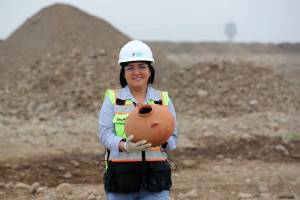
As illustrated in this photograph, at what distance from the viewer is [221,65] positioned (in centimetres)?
1744

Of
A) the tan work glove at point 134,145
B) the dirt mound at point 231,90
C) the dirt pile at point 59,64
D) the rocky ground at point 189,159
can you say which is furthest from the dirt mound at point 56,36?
the tan work glove at point 134,145

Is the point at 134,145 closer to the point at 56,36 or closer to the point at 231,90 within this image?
the point at 231,90

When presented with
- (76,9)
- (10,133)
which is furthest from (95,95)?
(76,9)

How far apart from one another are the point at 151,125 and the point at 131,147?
0.80ft

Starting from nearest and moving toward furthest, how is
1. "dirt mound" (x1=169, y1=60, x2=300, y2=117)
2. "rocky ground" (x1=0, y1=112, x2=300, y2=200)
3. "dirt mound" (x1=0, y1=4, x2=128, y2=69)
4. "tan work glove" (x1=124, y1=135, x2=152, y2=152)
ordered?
"tan work glove" (x1=124, y1=135, x2=152, y2=152)
"rocky ground" (x1=0, y1=112, x2=300, y2=200)
"dirt mound" (x1=169, y1=60, x2=300, y2=117)
"dirt mound" (x1=0, y1=4, x2=128, y2=69)

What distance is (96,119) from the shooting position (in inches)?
549

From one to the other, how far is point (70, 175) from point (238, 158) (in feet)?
12.8

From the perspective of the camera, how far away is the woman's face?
3227 mm

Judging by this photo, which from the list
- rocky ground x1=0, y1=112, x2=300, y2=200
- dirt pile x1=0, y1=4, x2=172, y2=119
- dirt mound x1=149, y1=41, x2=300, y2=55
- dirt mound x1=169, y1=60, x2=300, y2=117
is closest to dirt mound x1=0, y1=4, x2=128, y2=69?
dirt pile x1=0, y1=4, x2=172, y2=119

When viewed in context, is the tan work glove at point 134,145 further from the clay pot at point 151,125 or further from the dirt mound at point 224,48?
the dirt mound at point 224,48

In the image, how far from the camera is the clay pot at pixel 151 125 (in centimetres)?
303

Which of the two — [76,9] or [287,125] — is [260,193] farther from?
[76,9]

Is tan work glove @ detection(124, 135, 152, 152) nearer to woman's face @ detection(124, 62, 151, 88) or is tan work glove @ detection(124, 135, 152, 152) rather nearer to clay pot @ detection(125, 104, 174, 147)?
clay pot @ detection(125, 104, 174, 147)

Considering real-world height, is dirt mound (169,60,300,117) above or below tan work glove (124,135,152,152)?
below
